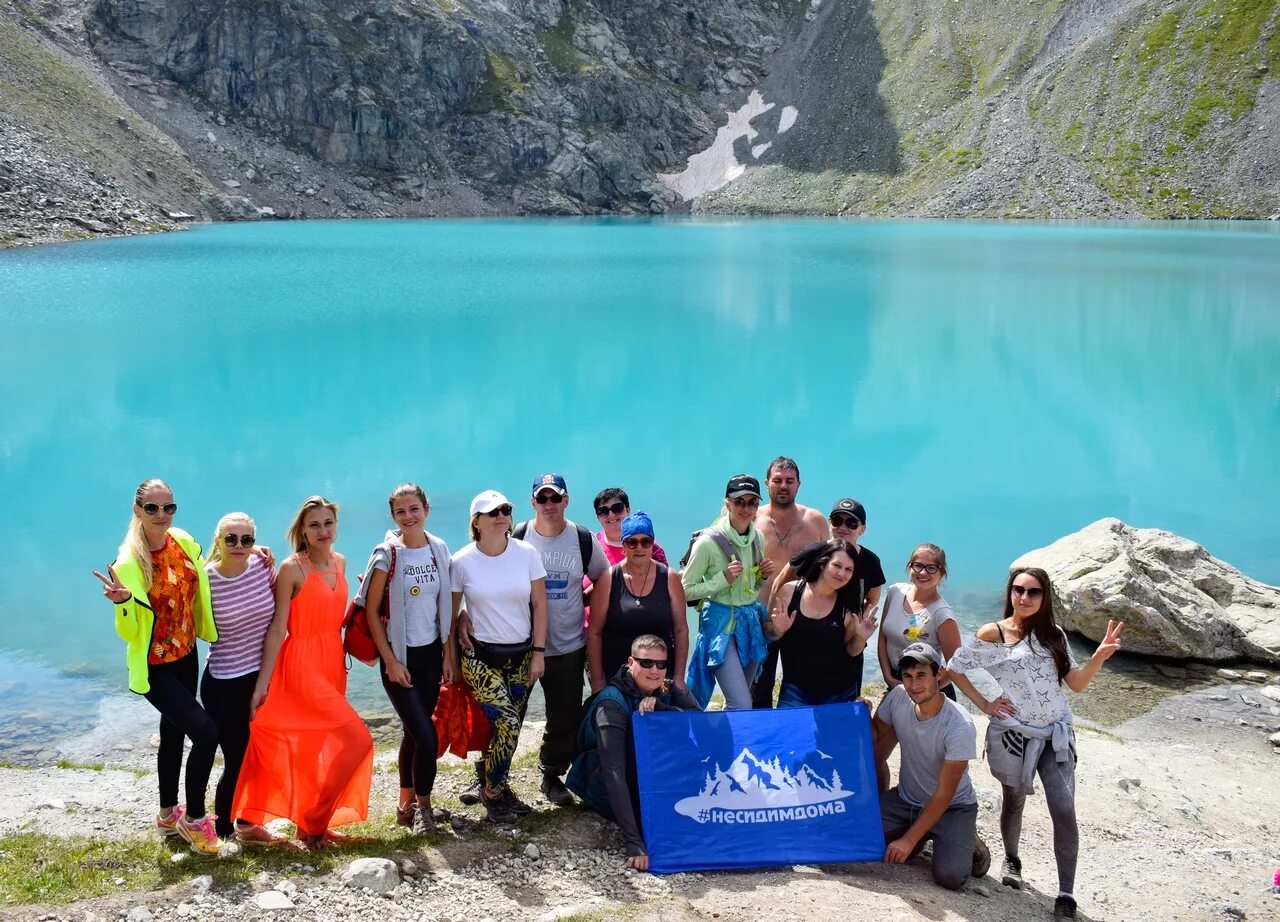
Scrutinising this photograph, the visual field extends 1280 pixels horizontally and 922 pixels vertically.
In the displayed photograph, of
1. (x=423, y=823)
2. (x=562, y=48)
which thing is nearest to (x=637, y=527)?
(x=423, y=823)

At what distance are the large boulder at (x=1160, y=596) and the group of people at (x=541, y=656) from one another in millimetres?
5671

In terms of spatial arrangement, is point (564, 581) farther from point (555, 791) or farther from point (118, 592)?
point (118, 592)

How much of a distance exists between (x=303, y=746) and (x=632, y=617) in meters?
2.23

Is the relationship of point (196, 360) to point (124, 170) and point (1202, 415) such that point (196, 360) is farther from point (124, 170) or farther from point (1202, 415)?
point (124, 170)

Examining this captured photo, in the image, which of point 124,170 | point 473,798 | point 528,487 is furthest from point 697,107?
point 473,798

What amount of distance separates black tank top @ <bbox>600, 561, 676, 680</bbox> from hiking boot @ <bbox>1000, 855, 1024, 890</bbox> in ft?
7.98

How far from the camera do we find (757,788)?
6320 millimetres

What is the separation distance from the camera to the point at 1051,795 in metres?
6.07

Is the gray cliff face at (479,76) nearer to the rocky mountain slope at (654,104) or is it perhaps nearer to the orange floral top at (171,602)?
the rocky mountain slope at (654,104)

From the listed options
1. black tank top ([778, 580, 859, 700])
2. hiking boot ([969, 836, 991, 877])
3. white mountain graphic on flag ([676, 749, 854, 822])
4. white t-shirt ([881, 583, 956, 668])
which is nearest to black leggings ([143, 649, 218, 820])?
white mountain graphic on flag ([676, 749, 854, 822])

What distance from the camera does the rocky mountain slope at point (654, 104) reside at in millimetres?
98375

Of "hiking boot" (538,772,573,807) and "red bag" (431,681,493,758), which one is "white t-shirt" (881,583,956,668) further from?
"red bag" (431,681,493,758)

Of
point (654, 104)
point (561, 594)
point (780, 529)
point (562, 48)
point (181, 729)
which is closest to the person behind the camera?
point (181, 729)

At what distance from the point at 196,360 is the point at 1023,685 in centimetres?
2877
